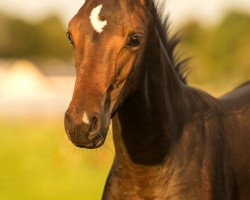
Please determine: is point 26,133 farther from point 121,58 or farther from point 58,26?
point 58,26

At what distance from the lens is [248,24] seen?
230ft

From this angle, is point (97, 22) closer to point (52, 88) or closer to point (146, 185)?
point (146, 185)

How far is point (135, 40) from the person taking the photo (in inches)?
202

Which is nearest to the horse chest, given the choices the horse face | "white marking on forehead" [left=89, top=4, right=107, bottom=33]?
the horse face

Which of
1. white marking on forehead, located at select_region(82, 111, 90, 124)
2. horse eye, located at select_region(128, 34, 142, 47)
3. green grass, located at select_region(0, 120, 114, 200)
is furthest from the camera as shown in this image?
green grass, located at select_region(0, 120, 114, 200)

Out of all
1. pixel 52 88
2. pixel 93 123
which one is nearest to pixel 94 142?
pixel 93 123

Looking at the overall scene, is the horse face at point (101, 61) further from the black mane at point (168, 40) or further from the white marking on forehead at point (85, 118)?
the black mane at point (168, 40)

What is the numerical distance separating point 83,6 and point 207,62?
6048 centimetres

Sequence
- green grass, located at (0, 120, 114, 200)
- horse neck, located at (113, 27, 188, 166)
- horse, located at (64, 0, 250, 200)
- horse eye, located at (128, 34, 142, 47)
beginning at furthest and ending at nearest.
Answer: green grass, located at (0, 120, 114, 200)
horse neck, located at (113, 27, 188, 166)
horse eye, located at (128, 34, 142, 47)
horse, located at (64, 0, 250, 200)

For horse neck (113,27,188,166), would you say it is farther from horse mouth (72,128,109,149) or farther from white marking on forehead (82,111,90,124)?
white marking on forehead (82,111,90,124)

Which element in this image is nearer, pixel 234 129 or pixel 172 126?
pixel 172 126

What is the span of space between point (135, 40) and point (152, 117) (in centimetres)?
82

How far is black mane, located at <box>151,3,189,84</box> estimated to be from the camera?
20.5 ft

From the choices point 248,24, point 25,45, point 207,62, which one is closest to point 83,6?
point 207,62
